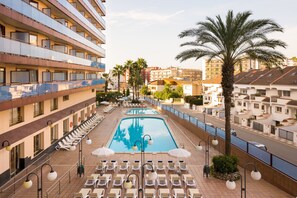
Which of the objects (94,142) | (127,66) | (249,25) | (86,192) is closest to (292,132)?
(249,25)

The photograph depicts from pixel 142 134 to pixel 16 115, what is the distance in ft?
61.9

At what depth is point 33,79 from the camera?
2081 centimetres

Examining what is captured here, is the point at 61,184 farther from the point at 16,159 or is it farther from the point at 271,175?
the point at 271,175

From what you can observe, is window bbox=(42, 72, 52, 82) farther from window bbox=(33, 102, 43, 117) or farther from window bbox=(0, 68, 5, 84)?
window bbox=(0, 68, 5, 84)

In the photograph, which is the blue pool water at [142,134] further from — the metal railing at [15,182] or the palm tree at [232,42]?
the palm tree at [232,42]

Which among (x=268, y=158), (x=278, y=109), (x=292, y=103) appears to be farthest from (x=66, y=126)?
(x=278, y=109)

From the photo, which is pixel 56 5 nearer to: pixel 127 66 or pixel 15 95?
pixel 15 95

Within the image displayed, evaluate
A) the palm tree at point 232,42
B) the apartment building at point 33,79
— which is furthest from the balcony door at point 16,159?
the palm tree at point 232,42

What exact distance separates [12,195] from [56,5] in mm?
16543

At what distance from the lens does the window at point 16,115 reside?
17.1 meters


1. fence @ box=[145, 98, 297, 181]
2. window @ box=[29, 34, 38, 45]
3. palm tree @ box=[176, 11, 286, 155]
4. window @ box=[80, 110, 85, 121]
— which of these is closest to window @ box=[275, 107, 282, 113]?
fence @ box=[145, 98, 297, 181]

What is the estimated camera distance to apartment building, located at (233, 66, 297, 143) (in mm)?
32300

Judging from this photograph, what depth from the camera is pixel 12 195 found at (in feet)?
46.9

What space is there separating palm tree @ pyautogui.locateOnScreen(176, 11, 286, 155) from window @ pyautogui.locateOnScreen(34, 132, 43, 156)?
15.1 meters
